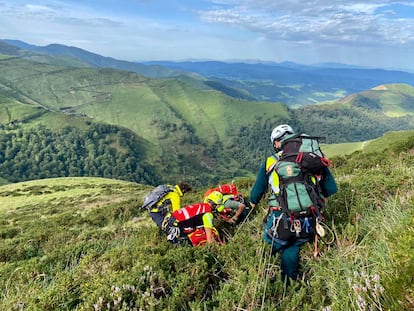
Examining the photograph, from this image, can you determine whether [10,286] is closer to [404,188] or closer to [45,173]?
[404,188]

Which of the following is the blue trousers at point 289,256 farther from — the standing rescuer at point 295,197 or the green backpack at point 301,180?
the green backpack at point 301,180

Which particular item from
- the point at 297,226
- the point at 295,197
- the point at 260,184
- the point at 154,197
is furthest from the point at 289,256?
the point at 154,197

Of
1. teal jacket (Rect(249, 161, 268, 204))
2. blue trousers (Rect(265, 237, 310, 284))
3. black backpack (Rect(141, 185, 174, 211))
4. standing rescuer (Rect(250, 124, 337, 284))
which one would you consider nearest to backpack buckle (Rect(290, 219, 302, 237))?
standing rescuer (Rect(250, 124, 337, 284))

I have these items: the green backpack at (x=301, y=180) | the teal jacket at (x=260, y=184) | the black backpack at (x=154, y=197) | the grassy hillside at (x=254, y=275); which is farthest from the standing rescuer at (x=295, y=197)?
the black backpack at (x=154, y=197)

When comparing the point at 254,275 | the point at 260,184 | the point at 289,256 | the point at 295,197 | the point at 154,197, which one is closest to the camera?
the point at 254,275

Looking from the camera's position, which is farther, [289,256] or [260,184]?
[260,184]

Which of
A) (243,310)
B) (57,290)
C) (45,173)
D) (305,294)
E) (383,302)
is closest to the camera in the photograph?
(383,302)

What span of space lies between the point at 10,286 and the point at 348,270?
6.15 metres

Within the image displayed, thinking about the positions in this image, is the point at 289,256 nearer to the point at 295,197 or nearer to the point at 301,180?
the point at 295,197

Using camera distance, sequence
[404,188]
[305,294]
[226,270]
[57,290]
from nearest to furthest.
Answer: [305,294]
[57,290]
[226,270]
[404,188]

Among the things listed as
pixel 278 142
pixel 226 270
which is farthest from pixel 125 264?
pixel 278 142

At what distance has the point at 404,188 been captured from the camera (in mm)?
6957

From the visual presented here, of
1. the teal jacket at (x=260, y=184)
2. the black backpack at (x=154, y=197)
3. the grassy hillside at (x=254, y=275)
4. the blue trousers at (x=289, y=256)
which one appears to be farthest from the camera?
the black backpack at (x=154, y=197)

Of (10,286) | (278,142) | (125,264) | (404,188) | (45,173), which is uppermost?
(278,142)
